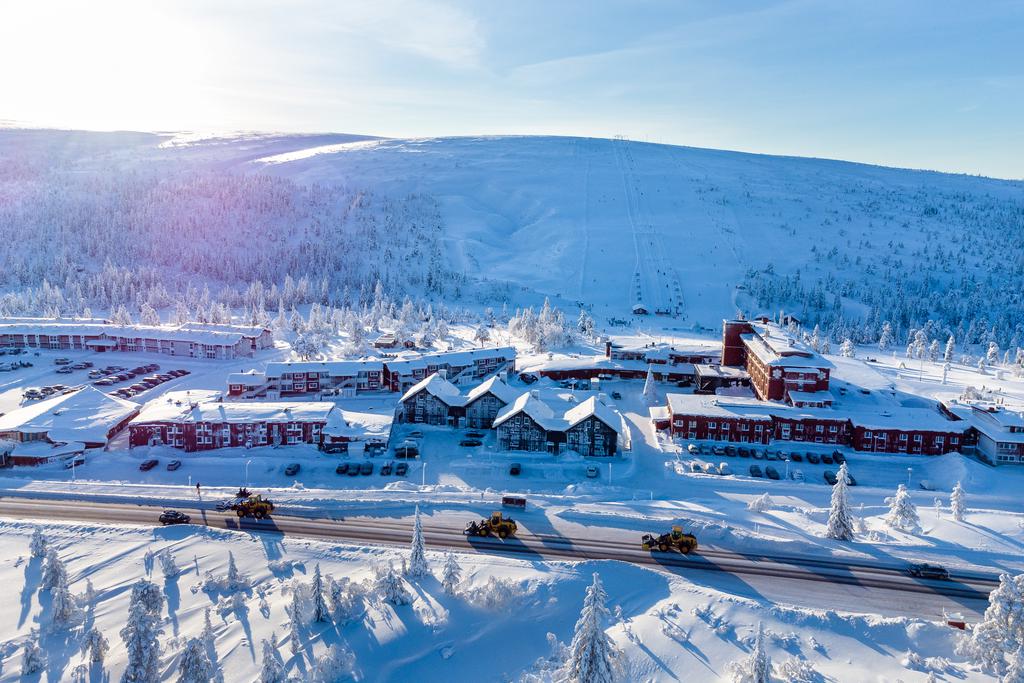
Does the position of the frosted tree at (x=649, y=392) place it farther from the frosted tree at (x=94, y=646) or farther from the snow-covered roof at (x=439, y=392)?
the frosted tree at (x=94, y=646)

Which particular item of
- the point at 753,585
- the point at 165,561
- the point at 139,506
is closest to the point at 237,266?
the point at 139,506

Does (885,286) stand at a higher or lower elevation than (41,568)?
higher

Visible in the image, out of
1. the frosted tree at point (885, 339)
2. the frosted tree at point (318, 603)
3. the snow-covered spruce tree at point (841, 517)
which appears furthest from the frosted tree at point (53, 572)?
the frosted tree at point (885, 339)

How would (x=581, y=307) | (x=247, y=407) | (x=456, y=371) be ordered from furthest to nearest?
(x=581, y=307), (x=456, y=371), (x=247, y=407)

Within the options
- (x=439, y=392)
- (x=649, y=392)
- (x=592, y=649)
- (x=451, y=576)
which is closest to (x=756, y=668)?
(x=592, y=649)

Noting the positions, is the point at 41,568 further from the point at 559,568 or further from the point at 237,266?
the point at 237,266

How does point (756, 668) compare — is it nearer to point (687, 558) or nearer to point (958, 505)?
point (687, 558)

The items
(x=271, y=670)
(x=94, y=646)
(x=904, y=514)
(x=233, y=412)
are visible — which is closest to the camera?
(x=271, y=670)

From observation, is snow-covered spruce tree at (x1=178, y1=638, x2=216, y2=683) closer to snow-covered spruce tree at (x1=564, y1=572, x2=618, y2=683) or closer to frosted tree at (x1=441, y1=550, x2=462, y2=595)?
frosted tree at (x1=441, y1=550, x2=462, y2=595)
